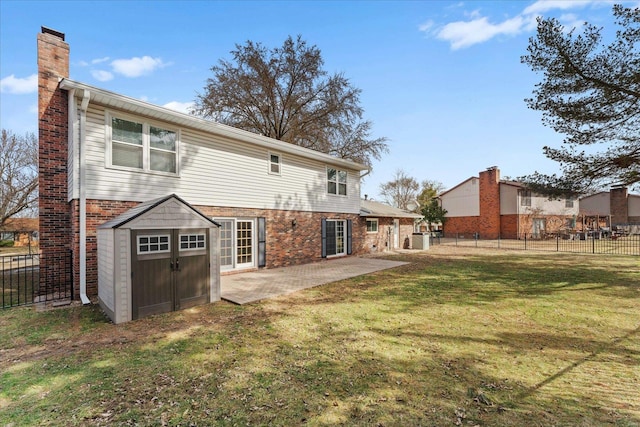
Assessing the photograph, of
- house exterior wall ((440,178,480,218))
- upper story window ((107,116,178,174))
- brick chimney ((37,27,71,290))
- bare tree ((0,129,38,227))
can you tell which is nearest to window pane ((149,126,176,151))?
upper story window ((107,116,178,174))

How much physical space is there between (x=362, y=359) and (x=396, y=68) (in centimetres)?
1168

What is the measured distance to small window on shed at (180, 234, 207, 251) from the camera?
6.64 meters

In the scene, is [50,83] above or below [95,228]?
above

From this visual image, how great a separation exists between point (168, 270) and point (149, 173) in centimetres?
368

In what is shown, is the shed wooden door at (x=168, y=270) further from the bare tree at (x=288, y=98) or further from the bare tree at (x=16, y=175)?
the bare tree at (x=16, y=175)

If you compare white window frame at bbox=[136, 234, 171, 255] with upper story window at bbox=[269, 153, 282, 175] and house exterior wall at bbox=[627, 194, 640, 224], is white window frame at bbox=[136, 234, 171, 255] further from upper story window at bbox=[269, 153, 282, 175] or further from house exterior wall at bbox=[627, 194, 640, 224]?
house exterior wall at bbox=[627, 194, 640, 224]

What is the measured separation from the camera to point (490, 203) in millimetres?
28953

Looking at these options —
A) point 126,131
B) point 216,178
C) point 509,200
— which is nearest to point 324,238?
point 216,178

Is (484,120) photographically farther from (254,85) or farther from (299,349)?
(254,85)

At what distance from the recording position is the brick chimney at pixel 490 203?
93.5ft

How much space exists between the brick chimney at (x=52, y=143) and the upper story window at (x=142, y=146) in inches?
64.6

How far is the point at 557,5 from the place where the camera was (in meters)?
8.91

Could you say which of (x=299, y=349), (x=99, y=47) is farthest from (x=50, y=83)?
(x=299, y=349)

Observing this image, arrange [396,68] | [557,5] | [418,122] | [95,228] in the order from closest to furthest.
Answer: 1. [95,228]
2. [557,5]
3. [396,68]
4. [418,122]
